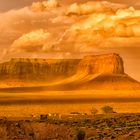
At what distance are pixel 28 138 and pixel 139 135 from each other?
5.96 meters

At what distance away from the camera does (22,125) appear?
84.8 feet

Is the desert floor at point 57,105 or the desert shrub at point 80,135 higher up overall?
the desert floor at point 57,105

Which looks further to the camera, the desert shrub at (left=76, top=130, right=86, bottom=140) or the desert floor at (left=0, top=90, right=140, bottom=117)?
the desert floor at (left=0, top=90, right=140, bottom=117)

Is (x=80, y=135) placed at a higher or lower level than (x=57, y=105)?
lower

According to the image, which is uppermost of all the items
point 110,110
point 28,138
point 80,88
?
point 80,88

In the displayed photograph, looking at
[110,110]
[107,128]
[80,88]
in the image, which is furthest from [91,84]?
[107,128]

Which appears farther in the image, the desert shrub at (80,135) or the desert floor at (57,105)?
the desert floor at (57,105)

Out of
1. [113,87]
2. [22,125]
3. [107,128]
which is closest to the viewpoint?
[22,125]

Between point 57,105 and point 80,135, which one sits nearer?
point 80,135

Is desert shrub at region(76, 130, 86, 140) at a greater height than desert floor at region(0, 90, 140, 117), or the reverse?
desert floor at region(0, 90, 140, 117)

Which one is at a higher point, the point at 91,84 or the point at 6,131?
the point at 91,84

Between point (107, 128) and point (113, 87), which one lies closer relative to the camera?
point (107, 128)

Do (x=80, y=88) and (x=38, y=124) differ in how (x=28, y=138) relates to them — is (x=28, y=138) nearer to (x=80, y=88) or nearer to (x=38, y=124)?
(x=38, y=124)

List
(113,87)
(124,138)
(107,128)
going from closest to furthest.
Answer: (124,138), (107,128), (113,87)
